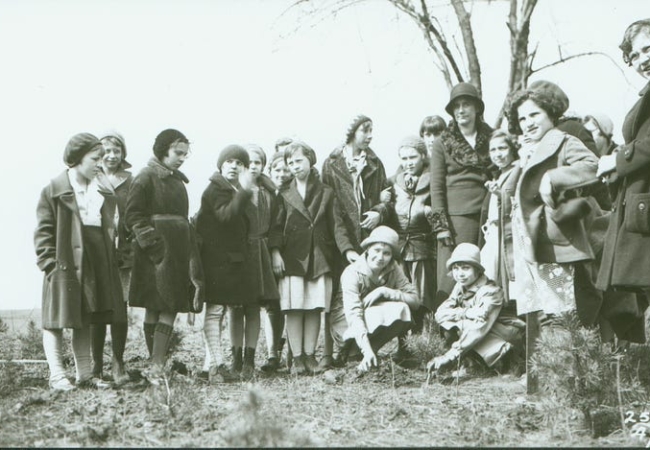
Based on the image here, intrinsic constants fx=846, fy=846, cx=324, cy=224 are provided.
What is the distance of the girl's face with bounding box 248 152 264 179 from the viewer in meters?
7.86

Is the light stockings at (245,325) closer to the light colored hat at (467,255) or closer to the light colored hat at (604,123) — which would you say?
the light colored hat at (467,255)

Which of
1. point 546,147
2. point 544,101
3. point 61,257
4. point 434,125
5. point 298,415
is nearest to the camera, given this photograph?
point 298,415

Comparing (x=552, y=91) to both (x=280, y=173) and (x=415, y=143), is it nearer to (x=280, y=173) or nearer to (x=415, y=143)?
(x=415, y=143)

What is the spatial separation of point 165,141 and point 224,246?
102cm

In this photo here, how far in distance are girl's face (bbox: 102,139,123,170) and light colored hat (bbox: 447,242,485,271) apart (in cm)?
323

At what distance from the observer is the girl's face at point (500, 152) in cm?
692

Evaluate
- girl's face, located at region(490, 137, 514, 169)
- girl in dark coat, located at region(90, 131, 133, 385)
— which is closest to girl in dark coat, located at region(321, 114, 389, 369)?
girl's face, located at region(490, 137, 514, 169)

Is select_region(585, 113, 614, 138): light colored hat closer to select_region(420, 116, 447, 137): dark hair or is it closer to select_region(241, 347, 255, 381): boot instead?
select_region(420, 116, 447, 137): dark hair

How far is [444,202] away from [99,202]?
9.55 ft

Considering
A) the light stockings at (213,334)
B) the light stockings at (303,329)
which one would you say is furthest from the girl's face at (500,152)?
the light stockings at (213,334)

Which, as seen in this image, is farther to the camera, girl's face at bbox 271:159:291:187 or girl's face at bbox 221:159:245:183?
girl's face at bbox 271:159:291:187

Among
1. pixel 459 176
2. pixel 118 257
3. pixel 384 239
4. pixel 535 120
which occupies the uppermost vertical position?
Result: pixel 535 120

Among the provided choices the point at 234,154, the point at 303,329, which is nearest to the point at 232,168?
the point at 234,154

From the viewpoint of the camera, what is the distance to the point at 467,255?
6.72m
